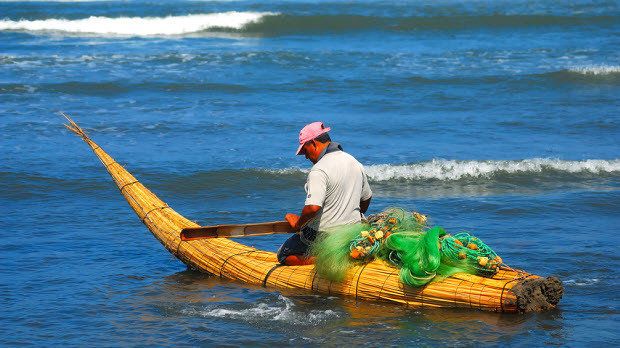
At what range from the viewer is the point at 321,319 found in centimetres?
708

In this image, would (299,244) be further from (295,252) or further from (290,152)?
(290,152)

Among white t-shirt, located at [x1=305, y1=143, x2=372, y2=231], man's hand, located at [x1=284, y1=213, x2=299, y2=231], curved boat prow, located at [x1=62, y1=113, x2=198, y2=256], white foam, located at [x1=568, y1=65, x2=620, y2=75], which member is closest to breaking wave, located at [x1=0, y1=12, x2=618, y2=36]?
white foam, located at [x1=568, y1=65, x2=620, y2=75]

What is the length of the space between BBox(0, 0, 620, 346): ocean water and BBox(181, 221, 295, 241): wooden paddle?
0.47 metres

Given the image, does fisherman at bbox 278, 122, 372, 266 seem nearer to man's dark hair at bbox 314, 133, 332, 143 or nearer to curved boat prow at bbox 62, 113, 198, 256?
man's dark hair at bbox 314, 133, 332, 143

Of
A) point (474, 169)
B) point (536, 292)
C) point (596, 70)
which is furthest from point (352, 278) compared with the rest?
point (596, 70)

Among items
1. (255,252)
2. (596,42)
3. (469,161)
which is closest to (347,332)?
(255,252)

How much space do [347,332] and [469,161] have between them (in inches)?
243

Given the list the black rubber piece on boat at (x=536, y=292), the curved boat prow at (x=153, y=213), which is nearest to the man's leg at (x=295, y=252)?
the curved boat prow at (x=153, y=213)

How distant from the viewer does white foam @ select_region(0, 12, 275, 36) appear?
27.8 meters

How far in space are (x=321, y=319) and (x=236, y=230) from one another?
1.13 meters

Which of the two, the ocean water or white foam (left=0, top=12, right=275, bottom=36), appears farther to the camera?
white foam (left=0, top=12, right=275, bottom=36)

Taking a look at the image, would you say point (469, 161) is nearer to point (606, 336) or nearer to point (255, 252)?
point (255, 252)

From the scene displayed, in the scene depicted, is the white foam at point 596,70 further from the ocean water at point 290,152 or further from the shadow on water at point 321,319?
the shadow on water at point 321,319

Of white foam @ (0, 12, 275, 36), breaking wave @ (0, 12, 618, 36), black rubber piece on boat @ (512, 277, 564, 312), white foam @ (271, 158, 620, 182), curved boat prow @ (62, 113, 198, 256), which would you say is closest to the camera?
black rubber piece on boat @ (512, 277, 564, 312)
